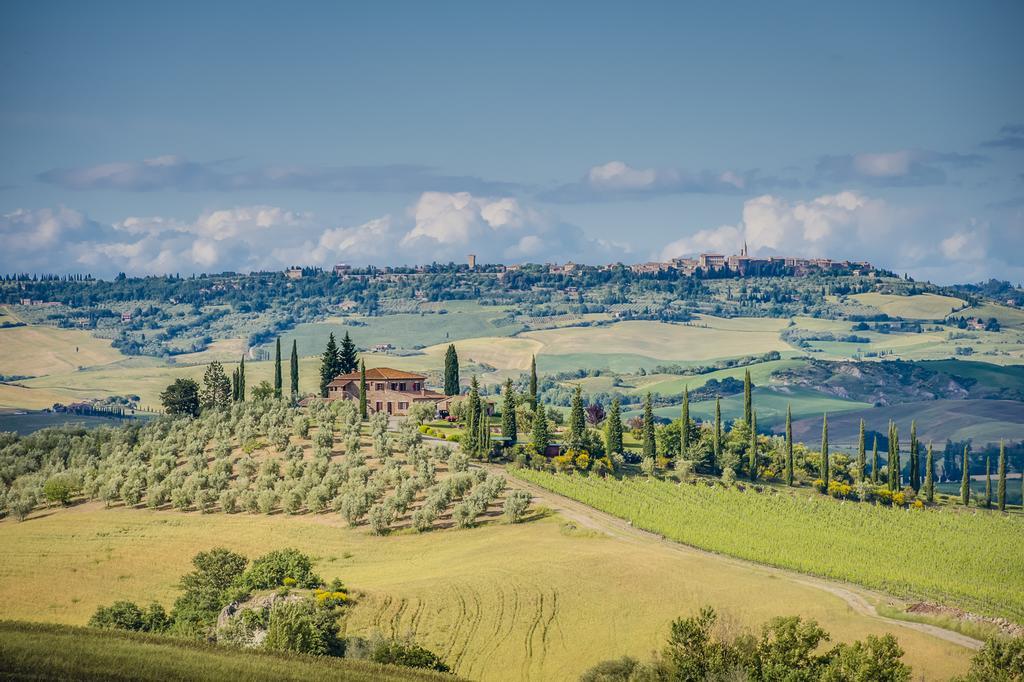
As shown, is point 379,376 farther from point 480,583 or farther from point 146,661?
point 146,661

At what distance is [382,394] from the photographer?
143250 millimetres

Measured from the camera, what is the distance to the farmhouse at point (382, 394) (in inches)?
5625

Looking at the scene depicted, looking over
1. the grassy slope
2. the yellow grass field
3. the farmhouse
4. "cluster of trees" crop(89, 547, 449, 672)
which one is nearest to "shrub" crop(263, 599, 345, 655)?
"cluster of trees" crop(89, 547, 449, 672)

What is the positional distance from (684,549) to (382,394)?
66127 mm

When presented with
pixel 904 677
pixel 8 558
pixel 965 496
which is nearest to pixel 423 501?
pixel 8 558

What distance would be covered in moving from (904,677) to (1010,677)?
4.77 meters

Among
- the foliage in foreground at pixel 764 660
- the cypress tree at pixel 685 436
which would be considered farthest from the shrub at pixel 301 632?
the cypress tree at pixel 685 436

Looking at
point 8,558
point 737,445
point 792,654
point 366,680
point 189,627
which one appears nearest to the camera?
point 366,680

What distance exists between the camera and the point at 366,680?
51.6 m

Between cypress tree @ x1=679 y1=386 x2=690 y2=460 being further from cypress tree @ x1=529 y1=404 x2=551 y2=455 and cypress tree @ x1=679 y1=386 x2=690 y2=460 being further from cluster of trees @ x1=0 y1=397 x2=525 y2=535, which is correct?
cluster of trees @ x1=0 y1=397 x2=525 y2=535

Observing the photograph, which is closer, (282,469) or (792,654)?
(792,654)

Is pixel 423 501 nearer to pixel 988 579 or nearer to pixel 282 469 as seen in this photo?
pixel 282 469

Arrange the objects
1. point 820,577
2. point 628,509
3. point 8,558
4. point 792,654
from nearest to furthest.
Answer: point 792,654 → point 820,577 → point 8,558 → point 628,509

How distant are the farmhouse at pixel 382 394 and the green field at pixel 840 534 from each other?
35617 mm
